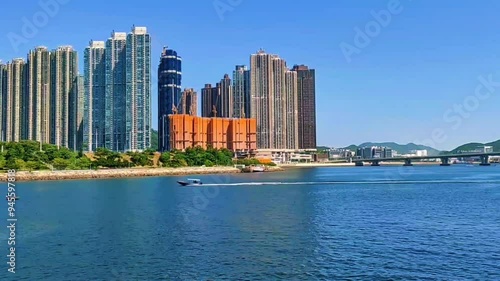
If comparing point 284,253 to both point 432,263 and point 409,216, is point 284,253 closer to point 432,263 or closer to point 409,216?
point 432,263

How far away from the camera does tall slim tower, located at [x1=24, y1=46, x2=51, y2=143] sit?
12900 cm

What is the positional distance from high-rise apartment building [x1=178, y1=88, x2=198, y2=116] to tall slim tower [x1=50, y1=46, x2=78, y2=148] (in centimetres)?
4428

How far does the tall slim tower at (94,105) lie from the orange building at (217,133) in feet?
66.1

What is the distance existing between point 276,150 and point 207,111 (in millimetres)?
36569

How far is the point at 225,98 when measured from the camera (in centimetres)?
18112

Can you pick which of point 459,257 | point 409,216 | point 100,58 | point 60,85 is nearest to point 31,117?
point 60,85

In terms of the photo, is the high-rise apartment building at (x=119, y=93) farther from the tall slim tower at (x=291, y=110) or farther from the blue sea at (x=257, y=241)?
the blue sea at (x=257, y=241)

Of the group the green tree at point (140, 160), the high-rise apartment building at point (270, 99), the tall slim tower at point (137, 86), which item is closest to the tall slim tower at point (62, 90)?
the tall slim tower at point (137, 86)

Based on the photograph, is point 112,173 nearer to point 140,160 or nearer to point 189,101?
point 140,160

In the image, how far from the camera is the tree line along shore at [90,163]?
3250 inches

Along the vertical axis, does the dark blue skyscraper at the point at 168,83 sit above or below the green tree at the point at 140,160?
above

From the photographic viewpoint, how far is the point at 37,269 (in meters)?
18.1

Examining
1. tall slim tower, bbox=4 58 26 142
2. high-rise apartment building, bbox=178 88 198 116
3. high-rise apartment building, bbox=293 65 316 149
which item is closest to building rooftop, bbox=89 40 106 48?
tall slim tower, bbox=4 58 26 142

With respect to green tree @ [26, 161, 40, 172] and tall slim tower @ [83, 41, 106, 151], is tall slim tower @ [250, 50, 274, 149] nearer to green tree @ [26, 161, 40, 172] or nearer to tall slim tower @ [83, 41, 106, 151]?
tall slim tower @ [83, 41, 106, 151]
